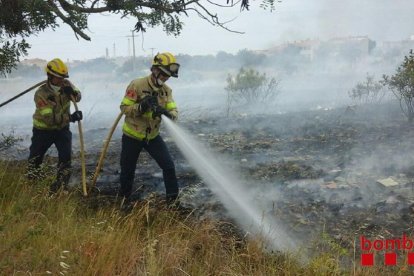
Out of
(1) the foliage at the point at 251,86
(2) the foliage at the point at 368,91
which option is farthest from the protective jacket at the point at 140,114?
(2) the foliage at the point at 368,91

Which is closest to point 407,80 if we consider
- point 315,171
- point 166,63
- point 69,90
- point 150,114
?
point 315,171

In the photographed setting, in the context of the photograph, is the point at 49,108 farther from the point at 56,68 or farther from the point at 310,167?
the point at 310,167

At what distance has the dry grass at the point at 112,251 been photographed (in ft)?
8.12

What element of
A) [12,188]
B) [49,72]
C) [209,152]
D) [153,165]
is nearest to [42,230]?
[12,188]

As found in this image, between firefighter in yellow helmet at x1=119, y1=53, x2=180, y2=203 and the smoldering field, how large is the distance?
14.1 inches

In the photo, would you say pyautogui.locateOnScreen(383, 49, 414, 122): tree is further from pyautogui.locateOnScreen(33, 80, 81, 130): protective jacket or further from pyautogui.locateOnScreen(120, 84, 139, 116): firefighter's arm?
pyautogui.locateOnScreen(33, 80, 81, 130): protective jacket

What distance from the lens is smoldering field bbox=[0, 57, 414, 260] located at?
164 inches

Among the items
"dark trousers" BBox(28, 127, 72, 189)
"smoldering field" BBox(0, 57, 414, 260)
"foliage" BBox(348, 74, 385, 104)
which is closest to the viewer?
"smoldering field" BBox(0, 57, 414, 260)

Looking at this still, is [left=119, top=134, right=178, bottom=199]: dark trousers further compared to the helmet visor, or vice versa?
[left=119, top=134, right=178, bottom=199]: dark trousers

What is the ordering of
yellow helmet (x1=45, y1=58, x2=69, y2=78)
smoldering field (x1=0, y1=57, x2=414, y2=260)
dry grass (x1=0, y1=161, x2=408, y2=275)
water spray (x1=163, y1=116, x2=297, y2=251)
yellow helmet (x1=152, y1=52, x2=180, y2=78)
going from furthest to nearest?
yellow helmet (x1=45, y1=58, x2=69, y2=78), smoldering field (x1=0, y1=57, x2=414, y2=260), yellow helmet (x1=152, y1=52, x2=180, y2=78), water spray (x1=163, y1=116, x2=297, y2=251), dry grass (x1=0, y1=161, x2=408, y2=275)

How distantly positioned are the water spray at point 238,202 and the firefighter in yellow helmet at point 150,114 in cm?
22

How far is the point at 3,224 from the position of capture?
2881 millimetres

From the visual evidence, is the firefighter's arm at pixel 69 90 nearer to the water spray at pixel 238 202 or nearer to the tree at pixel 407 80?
the water spray at pixel 238 202

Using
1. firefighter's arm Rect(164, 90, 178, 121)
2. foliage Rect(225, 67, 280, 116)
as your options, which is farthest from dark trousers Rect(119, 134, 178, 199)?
foliage Rect(225, 67, 280, 116)
